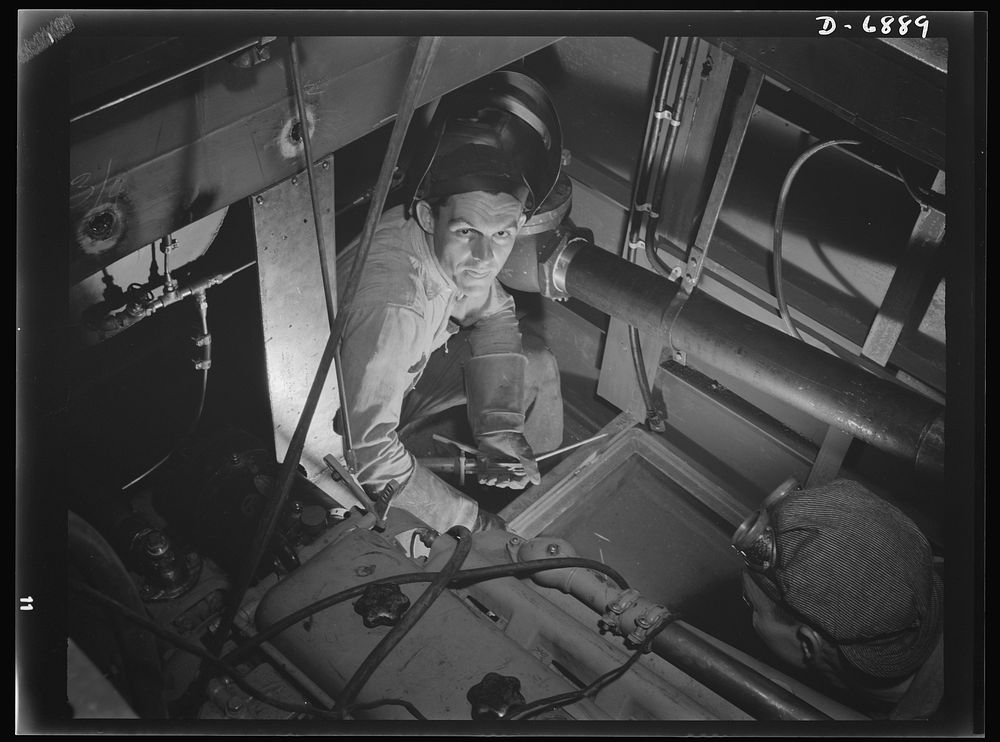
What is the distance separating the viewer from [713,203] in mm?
2408

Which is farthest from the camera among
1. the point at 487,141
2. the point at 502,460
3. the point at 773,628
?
the point at 502,460

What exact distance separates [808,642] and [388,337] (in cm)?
119

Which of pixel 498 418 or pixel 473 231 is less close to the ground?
pixel 473 231

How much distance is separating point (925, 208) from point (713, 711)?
135 centimetres

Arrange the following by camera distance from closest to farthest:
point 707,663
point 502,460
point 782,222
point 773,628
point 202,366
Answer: point 707,663, point 773,628, point 202,366, point 782,222, point 502,460

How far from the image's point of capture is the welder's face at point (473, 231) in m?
2.11

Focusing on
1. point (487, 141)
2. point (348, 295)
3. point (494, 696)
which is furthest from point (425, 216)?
point (494, 696)

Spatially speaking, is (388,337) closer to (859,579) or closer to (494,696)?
(494,696)

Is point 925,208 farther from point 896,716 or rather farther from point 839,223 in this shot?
point 896,716

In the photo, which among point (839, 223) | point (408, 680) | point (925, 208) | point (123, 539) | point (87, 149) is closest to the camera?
point (87, 149)

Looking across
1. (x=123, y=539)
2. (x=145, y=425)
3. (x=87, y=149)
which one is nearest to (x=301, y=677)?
(x=123, y=539)

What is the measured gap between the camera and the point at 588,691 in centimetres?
147

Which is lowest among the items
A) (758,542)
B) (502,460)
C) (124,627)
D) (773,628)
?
(502,460)

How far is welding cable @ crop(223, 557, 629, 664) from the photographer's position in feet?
4.86
